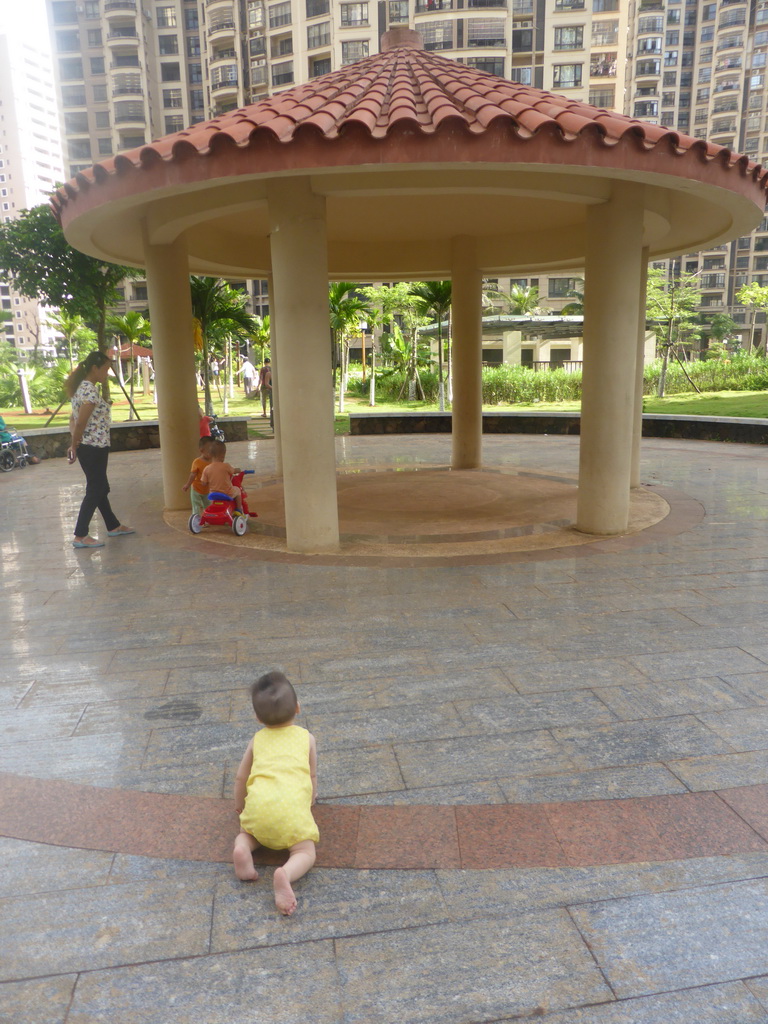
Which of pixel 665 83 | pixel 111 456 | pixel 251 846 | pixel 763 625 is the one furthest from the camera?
pixel 665 83

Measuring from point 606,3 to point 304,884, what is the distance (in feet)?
250

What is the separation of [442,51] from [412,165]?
60.7 meters

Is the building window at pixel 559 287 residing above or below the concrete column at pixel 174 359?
above

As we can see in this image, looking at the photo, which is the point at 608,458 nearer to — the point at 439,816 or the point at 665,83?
the point at 439,816

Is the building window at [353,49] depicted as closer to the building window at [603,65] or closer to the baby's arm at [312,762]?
the building window at [603,65]

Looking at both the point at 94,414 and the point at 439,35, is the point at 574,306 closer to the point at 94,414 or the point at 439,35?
the point at 439,35

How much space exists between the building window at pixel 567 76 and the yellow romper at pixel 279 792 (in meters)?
69.1

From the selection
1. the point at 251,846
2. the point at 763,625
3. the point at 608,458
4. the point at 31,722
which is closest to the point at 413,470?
the point at 608,458

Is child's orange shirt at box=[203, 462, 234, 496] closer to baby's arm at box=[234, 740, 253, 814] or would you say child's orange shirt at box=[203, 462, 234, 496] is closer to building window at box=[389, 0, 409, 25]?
baby's arm at box=[234, 740, 253, 814]

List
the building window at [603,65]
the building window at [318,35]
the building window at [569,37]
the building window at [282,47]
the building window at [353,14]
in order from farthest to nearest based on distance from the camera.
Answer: the building window at [603,65], the building window at [282,47], the building window at [318,35], the building window at [569,37], the building window at [353,14]

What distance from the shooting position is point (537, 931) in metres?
2.61

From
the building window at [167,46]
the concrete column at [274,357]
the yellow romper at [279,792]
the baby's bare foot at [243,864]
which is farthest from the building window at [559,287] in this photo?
the baby's bare foot at [243,864]

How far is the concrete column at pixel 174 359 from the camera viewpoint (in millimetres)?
9445

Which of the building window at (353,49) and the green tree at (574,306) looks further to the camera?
the building window at (353,49)
